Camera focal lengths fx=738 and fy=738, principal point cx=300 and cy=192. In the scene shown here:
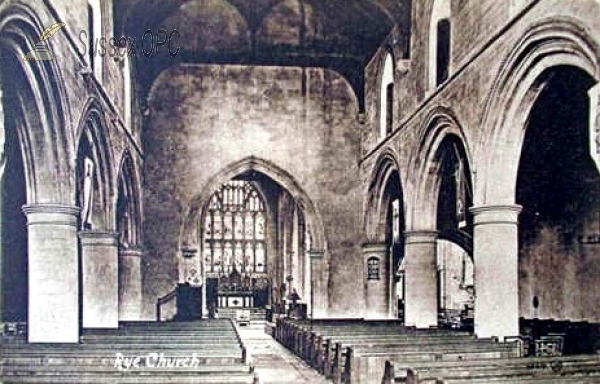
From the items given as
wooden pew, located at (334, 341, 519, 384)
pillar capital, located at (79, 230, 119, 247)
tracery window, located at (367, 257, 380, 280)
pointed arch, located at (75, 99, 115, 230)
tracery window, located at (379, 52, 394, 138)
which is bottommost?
wooden pew, located at (334, 341, 519, 384)

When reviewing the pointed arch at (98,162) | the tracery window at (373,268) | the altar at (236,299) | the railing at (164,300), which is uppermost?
the pointed arch at (98,162)

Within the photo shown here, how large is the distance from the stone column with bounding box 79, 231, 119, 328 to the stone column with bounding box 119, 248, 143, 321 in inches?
171

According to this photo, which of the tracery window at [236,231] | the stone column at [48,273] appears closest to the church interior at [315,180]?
the stone column at [48,273]

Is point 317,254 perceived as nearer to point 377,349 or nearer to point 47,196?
point 377,349

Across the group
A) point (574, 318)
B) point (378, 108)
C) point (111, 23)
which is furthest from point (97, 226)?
point (574, 318)

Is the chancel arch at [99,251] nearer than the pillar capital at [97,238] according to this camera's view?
Yes

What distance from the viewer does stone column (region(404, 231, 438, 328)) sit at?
49.9 feet

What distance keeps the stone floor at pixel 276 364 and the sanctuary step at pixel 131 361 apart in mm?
1655

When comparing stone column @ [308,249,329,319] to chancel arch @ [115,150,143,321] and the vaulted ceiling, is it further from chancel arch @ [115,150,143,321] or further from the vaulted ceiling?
the vaulted ceiling

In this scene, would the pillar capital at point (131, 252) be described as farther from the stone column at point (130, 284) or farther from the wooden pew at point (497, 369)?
the wooden pew at point (497, 369)

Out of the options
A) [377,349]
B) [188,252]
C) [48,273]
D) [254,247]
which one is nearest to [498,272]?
[377,349]

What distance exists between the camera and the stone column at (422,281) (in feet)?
49.9

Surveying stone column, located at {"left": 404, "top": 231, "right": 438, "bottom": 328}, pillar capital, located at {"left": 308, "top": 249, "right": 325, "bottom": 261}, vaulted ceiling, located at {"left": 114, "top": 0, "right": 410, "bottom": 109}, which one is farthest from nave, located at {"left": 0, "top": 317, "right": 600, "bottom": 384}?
vaulted ceiling, located at {"left": 114, "top": 0, "right": 410, "bottom": 109}

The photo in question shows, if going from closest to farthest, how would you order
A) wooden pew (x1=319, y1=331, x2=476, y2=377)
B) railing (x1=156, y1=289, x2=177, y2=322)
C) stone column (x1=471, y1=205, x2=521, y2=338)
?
wooden pew (x1=319, y1=331, x2=476, y2=377)
stone column (x1=471, y1=205, x2=521, y2=338)
railing (x1=156, y1=289, x2=177, y2=322)
